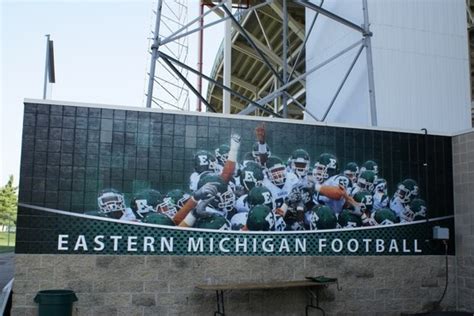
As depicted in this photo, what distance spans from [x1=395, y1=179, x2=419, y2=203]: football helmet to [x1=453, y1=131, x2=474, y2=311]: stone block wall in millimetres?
795

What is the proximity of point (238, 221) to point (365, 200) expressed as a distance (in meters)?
2.22

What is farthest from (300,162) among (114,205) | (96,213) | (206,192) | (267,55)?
(267,55)

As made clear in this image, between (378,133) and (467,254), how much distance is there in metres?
2.55

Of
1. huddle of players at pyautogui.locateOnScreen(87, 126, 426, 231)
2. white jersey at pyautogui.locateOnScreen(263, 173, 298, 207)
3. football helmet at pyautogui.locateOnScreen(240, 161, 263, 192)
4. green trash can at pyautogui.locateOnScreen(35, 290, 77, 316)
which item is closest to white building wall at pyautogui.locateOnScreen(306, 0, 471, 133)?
huddle of players at pyautogui.locateOnScreen(87, 126, 426, 231)

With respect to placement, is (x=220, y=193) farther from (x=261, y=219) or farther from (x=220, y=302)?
(x=220, y=302)

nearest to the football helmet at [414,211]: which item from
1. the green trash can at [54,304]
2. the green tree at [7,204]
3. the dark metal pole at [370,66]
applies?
the dark metal pole at [370,66]

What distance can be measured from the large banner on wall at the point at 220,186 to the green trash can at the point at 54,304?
30.8 inches

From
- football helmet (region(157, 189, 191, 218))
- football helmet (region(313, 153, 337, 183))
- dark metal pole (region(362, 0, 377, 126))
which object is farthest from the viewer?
dark metal pole (region(362, 0, 377, 126))

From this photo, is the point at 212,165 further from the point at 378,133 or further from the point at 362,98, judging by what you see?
the point at 362,98

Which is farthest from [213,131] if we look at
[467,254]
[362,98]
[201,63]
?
[201,63]

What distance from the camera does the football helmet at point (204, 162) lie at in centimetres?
812

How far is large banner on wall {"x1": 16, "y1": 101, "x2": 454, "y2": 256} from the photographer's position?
755 centimetres

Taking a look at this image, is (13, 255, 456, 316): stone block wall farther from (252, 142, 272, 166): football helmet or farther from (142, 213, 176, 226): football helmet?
(252, 142, 272, 166): football helmet

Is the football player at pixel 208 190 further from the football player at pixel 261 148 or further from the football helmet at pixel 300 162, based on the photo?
the football helmet at pixel 300 162
